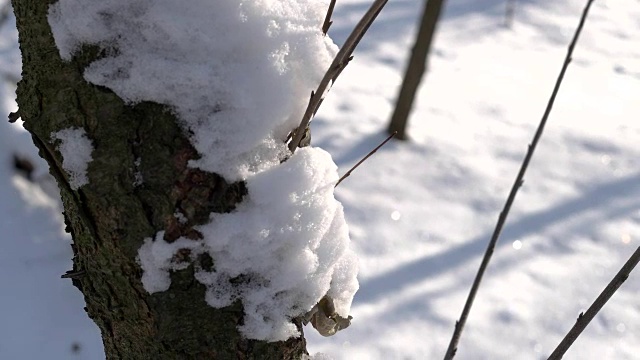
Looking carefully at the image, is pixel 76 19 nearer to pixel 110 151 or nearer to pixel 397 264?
pixel 110 151

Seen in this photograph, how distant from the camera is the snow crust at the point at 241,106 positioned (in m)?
0.68

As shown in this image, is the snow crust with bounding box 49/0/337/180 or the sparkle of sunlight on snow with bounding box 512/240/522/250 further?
the sparkle of sunlight on snow with bounding box 512/240/522/250

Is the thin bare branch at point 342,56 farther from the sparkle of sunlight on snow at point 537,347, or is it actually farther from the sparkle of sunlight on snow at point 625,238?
the sparkle of sunlight on snow at point 625,238

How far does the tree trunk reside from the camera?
332 centimetres

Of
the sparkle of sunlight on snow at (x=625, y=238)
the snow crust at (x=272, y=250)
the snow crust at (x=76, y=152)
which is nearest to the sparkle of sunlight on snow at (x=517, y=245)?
the sparkle of sunlight on snow at (x=625, y=238)

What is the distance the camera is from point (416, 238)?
297cm

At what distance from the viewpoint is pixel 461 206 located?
3215 millimetres

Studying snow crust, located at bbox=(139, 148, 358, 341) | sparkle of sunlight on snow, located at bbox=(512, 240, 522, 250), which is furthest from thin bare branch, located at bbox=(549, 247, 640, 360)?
sparkle of sunlight on snow, located at bbox=(512, 240, 522, 250)

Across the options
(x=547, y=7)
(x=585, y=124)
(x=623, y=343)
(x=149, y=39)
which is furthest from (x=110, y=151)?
(x=547, y=7)

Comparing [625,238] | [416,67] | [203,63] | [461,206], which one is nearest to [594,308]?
[203,63]

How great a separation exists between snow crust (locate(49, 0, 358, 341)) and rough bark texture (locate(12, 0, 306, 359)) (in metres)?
0.02

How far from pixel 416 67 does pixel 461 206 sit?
0.90 meters

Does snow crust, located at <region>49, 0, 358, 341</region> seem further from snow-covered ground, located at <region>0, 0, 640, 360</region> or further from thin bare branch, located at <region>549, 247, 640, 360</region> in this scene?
snow-covered ground, located at <region>0, 0, 640, 360</region>

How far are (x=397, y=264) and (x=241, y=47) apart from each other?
2226mm
